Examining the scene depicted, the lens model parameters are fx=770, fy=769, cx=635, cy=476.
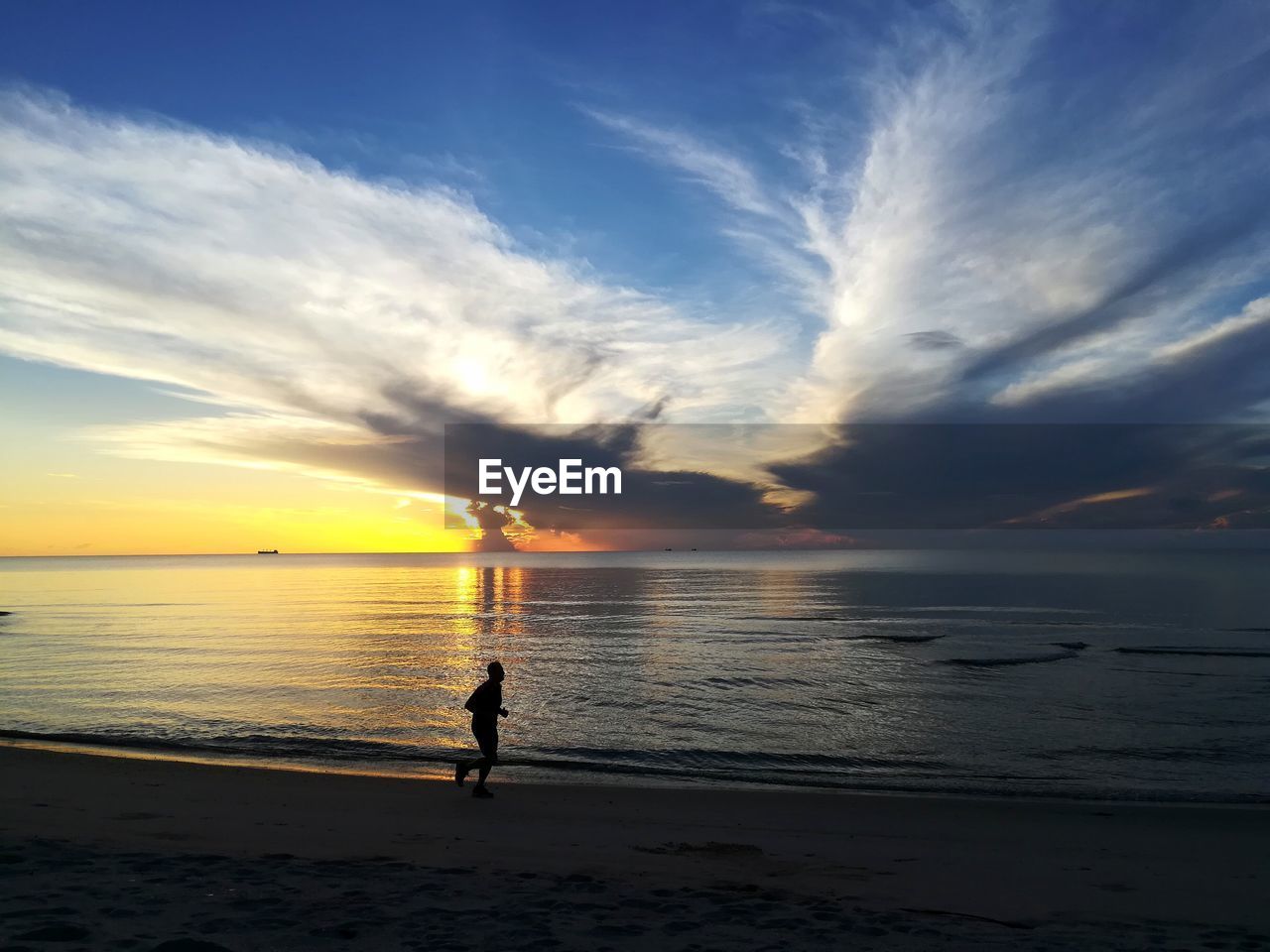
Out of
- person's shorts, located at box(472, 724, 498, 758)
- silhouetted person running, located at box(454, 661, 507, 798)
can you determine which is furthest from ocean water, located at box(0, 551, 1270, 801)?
person's shorts, located at box(472, 724, 498, 758)

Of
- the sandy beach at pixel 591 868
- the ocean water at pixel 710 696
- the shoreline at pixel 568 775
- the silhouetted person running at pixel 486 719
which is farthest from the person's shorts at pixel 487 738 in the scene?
the ocean water at pixel 710 696

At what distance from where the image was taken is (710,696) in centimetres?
2869

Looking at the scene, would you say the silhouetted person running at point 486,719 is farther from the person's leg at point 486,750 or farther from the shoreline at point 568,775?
the shoreline at point 568,775

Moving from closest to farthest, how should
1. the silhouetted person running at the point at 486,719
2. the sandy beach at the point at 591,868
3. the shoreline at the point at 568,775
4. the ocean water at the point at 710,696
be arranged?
1. the sandy beach at the point at 591,868
2. the silhouetted person running at the point at 486,719
3. the shoreline at the point at 568,775
4. the ocean water at the point at 710,696

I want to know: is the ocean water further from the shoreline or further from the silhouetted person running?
the silhouetted person running

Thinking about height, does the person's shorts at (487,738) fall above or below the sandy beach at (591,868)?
above

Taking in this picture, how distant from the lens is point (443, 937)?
8.03 meters

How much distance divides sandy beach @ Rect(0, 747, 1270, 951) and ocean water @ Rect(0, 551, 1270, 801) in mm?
3195

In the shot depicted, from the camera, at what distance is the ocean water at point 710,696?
64.6 ft

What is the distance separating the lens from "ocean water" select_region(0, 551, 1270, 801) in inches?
776

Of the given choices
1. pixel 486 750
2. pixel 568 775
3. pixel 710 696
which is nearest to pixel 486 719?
pixel 486 750

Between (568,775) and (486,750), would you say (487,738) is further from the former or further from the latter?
(568,775)

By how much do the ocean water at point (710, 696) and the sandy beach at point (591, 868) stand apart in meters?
3.19

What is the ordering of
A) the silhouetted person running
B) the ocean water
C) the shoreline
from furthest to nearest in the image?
1. the ocean water
2. the shoreline
3. the silhouetted person running
